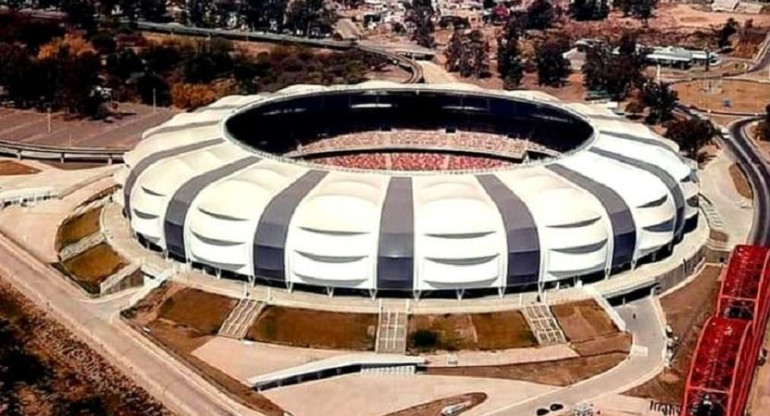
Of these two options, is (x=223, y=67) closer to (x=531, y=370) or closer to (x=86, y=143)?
(x=86, y=143)

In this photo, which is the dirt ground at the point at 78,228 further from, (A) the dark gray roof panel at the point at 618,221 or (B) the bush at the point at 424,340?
(A) the dark gray roof panel at the point at 618,221

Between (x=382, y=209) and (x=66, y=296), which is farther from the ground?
(x=382, y=209)

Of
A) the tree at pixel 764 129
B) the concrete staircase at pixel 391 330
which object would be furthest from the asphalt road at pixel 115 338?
the tree at pixel 764 129

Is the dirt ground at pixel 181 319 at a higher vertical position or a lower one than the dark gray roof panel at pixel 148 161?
lower

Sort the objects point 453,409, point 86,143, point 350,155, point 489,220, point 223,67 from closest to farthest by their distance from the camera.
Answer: point 453,409 < point 489,220 < point 350,155 < point 86,143 < point 223,67

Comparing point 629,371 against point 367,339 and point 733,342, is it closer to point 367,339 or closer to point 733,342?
point 733,342

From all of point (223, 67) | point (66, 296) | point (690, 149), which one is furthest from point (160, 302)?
point (223, 67)

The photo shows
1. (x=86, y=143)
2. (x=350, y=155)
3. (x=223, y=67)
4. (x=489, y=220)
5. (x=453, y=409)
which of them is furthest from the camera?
(x=223, y=67)
